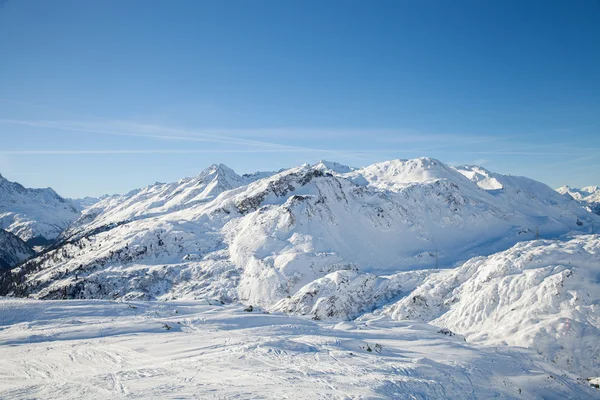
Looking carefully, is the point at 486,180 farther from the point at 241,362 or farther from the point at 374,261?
the point at 241,362

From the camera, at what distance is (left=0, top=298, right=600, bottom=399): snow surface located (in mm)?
14820

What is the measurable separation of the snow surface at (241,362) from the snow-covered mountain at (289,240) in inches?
1907

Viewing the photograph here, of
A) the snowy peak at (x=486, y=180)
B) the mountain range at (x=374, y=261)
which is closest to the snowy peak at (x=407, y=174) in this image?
the mountain range at (x=374, y=261)

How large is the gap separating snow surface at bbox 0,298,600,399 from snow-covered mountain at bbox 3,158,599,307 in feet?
159

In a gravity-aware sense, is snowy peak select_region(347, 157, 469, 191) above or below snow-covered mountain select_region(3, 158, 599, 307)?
above

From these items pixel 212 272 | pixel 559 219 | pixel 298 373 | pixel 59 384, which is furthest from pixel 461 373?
pixel 559 219

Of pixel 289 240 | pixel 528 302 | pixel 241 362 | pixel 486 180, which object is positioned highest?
pixel 486 180

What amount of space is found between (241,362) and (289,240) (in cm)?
7515

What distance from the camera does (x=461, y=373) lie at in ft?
62.1

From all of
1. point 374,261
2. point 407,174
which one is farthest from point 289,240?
point 407,174

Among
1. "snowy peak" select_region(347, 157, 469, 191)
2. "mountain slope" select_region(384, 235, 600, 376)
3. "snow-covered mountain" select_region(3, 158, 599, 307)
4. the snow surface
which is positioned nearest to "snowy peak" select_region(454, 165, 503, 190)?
"snowy peak" select_region(347, 157, 469, 191)

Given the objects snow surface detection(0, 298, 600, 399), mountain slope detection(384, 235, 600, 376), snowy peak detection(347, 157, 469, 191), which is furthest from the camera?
snowy peak detection(347, 157, 469, 191)

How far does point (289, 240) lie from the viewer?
93.4 m

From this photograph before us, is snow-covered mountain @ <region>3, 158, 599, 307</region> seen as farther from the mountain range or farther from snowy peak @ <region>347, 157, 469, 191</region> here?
snowy peak @ <region>347, 157, 469, 191</region>
